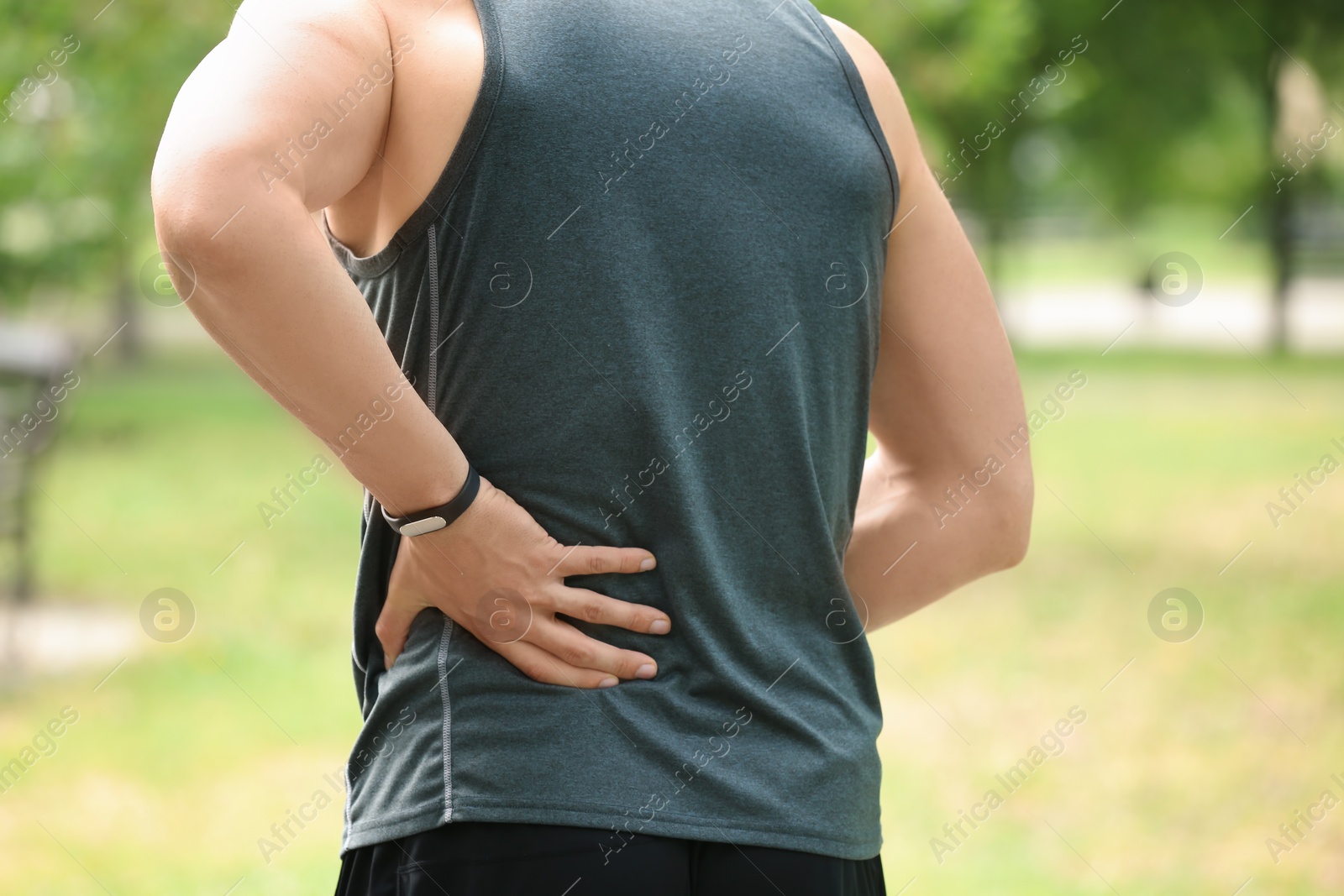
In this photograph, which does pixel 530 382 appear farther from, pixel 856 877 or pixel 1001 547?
pixel 1001 547

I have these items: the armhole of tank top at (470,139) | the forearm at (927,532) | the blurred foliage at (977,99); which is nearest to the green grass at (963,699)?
the blurred foliage at (977,99)

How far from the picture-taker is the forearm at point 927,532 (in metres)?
1.71

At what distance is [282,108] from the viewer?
1.11m

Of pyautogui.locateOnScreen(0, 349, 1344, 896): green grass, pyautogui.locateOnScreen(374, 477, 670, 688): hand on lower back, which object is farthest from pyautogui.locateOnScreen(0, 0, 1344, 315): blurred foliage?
pyautogui.locateOnScreen(374, 477, 670, 688): hand on lower back

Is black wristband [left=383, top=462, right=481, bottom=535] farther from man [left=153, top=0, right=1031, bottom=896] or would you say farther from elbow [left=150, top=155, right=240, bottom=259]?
elbow [left=150, top=155, right=240, bottom=259]

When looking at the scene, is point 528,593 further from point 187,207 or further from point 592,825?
point 187,207

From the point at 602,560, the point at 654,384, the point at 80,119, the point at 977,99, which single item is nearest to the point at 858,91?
Answer: the point at 654,384

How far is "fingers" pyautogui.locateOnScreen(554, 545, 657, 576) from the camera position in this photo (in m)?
1.27

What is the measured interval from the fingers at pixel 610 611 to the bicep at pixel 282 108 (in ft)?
1.48

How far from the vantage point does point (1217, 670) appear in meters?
6.89

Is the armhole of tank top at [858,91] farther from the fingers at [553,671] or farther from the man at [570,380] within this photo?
the fingers at [553,671]

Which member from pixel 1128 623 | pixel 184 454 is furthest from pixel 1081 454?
pixel 184 454

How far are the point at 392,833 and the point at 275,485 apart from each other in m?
11.1

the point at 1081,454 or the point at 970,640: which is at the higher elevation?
the point at 970,640
